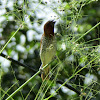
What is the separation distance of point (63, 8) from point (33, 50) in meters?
1.31

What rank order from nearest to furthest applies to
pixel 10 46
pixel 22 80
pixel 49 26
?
pixel 49 26
pixel 22 80
pixel 10 46

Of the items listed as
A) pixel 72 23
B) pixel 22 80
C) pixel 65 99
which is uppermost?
pixel 72 23

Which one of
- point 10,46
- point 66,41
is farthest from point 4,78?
point 66,41

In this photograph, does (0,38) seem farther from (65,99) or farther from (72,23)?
(72,23)

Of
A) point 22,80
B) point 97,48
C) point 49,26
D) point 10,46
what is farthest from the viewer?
point 10,46

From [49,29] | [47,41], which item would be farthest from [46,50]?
[49,29]

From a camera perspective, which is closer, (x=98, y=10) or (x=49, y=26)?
(x=49, y=26)

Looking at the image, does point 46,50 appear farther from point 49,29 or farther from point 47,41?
point 49,29

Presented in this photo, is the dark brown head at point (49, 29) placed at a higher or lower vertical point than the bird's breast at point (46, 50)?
higher

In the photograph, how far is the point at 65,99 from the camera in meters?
2.11

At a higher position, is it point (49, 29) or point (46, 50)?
point (49, 29)

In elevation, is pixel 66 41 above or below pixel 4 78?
above

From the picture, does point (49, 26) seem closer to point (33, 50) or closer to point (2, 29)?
point (33, 50)

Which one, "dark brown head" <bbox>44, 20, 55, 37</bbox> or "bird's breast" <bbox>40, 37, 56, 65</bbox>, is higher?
"dark brown head" <bbox>44, 20, 55, 37</bbox>
